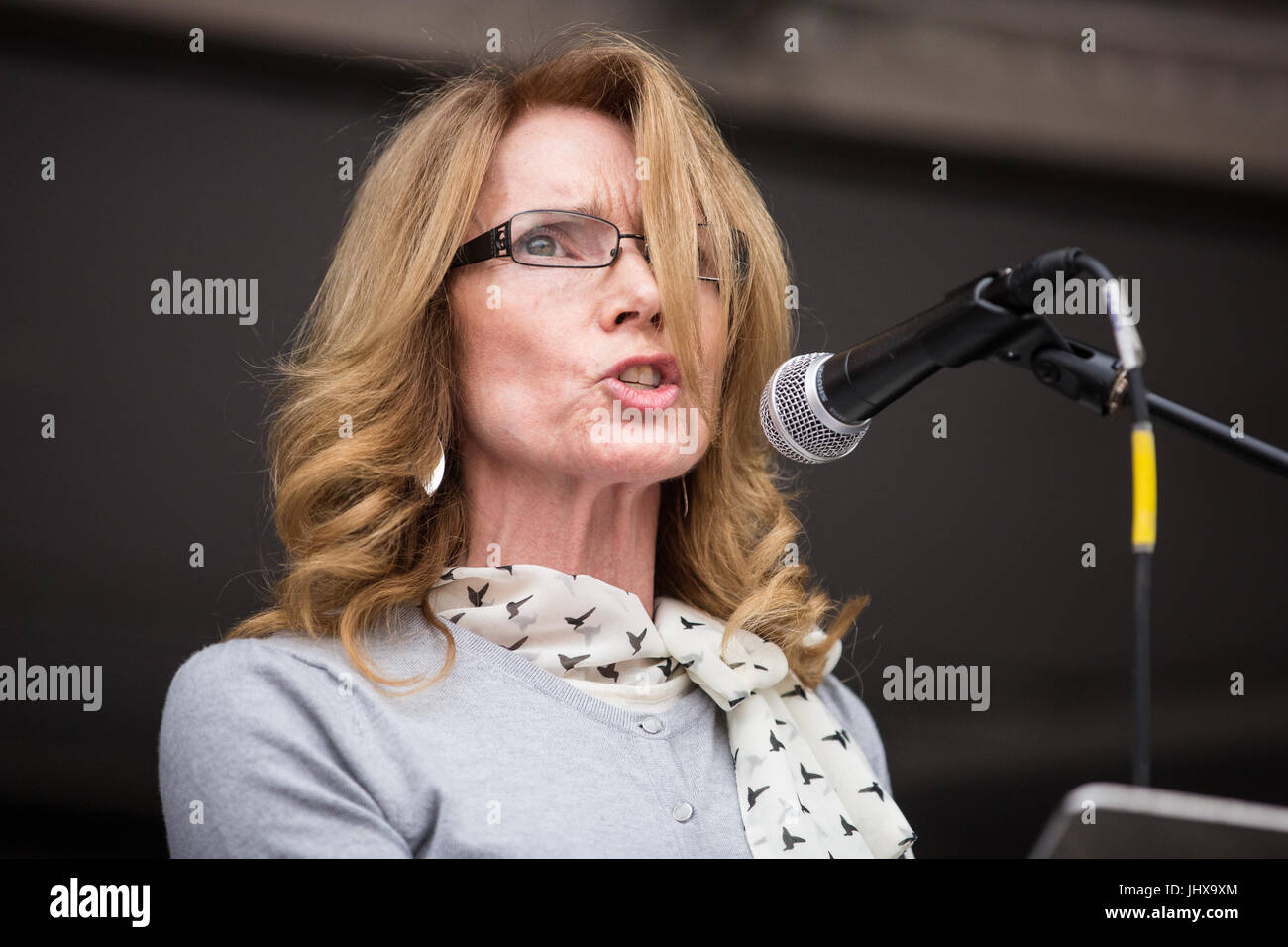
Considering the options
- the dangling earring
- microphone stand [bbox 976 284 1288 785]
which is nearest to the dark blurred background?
the dangling earring

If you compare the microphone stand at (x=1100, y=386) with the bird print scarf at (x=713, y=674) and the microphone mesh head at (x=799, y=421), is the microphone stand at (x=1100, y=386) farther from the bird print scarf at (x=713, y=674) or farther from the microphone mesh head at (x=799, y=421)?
the bird print scarf at (x=713, y=674)

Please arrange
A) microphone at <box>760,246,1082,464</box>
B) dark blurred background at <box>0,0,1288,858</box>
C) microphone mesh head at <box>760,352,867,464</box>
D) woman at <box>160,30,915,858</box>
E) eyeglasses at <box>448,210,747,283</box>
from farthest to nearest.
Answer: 1. dark blurred background at <box>0,0,1288,858</box>
2. eyeglasses at <box>448,210,747,283</box>
3. woman at <box>160,30,915,858</box>
4. microphone mesh head at <box>760,352,867,464</box>
5. microphone at <box>760,246,1082,464</box>

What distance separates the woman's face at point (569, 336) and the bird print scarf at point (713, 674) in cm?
17

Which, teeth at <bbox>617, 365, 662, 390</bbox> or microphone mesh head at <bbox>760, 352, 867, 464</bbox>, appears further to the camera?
teeth at <bbox>617, 365, 662, 390</bbox>

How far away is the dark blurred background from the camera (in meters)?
2.09

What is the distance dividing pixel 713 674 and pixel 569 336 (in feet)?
1.53

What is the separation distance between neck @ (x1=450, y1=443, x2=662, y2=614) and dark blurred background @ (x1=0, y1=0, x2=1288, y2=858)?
658mm

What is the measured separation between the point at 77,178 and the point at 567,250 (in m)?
0.99

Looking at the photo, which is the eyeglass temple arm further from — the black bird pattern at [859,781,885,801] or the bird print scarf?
the black bird pattern at [859,781,885,801]

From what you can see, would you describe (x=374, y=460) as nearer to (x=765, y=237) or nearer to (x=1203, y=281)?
(x=765, y=237)

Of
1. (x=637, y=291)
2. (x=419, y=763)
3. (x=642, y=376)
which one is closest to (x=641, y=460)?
(x=642, y=376)

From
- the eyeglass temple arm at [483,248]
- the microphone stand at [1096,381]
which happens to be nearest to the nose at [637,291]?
the eyeglass temple arm at [483,248]

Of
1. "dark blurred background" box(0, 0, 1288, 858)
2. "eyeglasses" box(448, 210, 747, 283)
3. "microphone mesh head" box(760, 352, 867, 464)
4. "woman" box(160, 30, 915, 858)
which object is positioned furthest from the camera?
"dark blurred background" box(0, 0, 1288, 858)

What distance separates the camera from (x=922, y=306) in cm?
241
